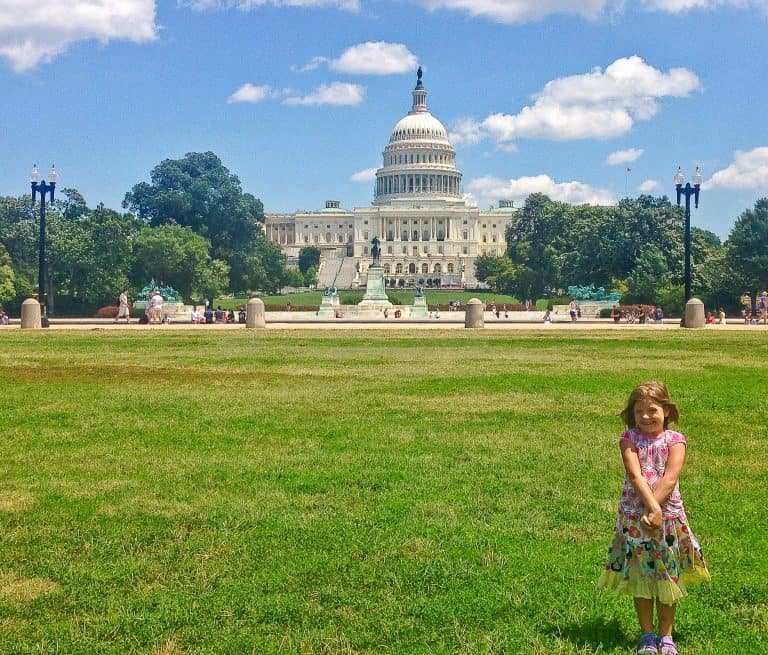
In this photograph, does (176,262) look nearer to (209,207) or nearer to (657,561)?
(209,207)

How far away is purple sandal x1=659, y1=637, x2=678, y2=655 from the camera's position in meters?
4.57

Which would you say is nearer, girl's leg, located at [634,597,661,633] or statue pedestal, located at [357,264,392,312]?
girl's leg, located at [634,597,661,633]

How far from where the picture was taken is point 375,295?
198 feet

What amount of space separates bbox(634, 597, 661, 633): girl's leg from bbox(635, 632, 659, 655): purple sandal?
0.15ft

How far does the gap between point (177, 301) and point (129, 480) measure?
4825 centimetres

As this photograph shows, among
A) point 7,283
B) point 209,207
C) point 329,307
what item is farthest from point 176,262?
point 209,207

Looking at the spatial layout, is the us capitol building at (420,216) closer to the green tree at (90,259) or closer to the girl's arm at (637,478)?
the green tree at (90,259)

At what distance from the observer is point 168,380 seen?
49.2 feet

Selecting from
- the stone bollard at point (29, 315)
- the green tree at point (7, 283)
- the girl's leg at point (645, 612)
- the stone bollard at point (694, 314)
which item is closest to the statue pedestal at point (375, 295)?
the green tree at point (7, 283)

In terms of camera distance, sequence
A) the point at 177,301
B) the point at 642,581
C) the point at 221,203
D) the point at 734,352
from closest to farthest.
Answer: the point at 642,581 → the point at 734,352 → the point at 177,301 → the point at 221,203

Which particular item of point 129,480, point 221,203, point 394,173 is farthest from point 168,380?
point 394,173

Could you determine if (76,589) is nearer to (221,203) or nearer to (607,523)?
(607,523)

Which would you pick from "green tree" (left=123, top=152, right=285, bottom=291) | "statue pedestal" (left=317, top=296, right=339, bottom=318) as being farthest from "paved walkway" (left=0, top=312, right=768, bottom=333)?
"green tree" (left=123, top=152, right=285, bottom=291)

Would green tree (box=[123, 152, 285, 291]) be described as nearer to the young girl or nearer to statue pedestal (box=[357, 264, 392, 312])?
statue pedestal (box=[357, 264, 392, 312])
